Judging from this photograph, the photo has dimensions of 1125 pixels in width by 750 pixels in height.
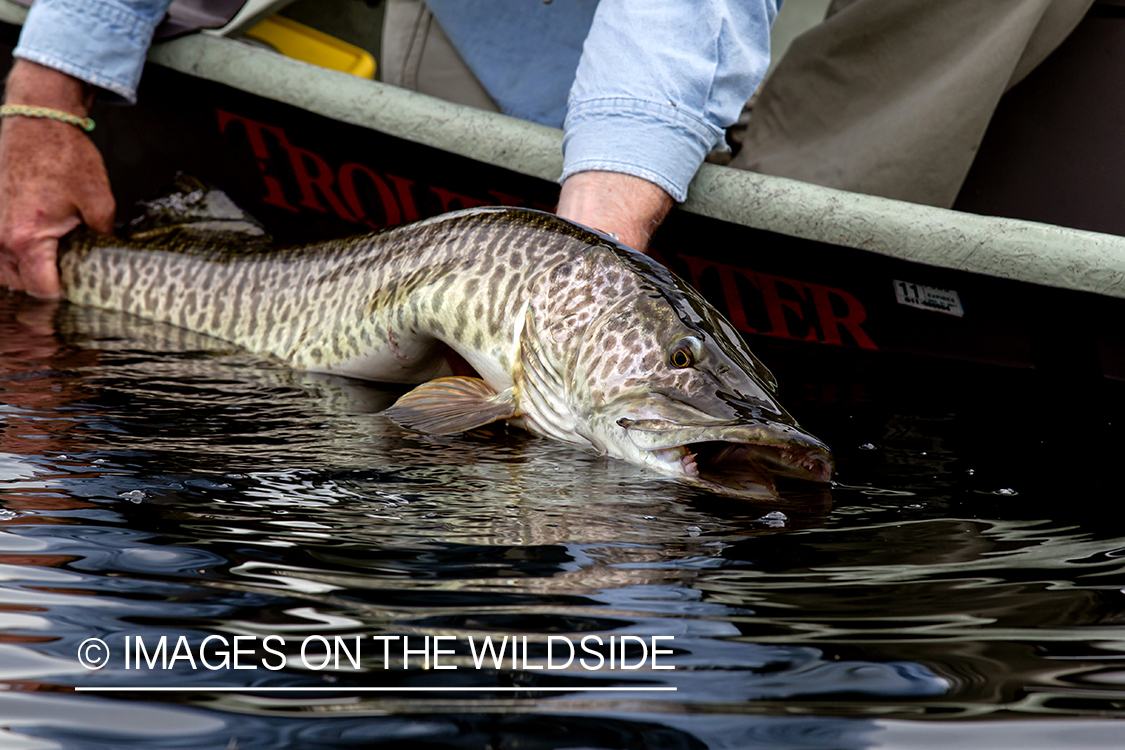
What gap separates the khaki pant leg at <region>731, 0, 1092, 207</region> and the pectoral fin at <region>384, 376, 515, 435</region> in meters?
1.53

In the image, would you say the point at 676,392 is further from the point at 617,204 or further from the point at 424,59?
the point at 424,59

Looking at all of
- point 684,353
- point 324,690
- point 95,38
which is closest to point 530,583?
point 324,690

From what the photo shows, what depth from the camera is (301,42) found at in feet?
15.6

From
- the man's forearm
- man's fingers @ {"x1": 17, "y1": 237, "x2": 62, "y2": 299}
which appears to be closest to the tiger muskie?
man's fingers @ {"x1": 17, "y1": 237, "x2": 62, "y2": 299}

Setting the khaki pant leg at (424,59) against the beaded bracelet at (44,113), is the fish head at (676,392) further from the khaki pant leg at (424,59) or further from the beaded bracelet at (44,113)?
the beaded bracelet at (44,113)

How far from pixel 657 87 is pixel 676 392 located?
4.17 ft

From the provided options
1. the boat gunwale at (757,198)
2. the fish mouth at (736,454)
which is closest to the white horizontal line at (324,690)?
the fish mouth at (736,454)

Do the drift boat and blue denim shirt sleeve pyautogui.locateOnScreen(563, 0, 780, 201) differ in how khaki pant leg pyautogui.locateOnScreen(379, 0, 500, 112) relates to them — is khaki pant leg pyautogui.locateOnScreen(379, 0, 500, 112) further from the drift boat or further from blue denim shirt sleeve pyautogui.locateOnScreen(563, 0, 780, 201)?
blue denim shirt sleeve pyautogui.locateOnScreen(563, 0, 780, 201)

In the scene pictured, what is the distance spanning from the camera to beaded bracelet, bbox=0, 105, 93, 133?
3947 mm

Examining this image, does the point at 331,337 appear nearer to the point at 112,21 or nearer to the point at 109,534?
the point at 109,534

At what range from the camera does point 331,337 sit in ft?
9.70

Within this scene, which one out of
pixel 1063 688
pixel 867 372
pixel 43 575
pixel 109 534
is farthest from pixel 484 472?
pixel 867 372

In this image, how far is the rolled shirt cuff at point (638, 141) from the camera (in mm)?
2914

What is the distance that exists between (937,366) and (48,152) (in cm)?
328
